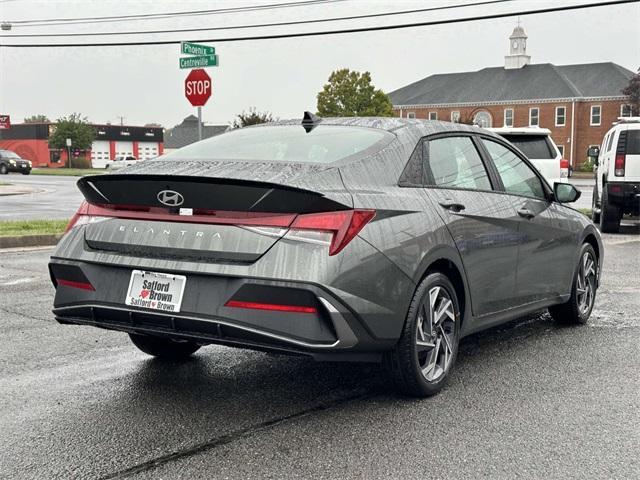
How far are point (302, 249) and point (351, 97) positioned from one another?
68.1 metres

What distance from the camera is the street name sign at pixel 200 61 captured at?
14.9 metres

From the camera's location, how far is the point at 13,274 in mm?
9008

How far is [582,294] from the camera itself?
661 cm

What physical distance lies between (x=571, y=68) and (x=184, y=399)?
75.7 metres

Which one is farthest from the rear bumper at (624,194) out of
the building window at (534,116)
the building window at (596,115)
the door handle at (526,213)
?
the building window at (534,116)

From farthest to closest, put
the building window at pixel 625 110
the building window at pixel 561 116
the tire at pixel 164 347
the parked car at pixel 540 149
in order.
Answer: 1. the building window at pixel 561 116
2. the building window at pixel 625 110
3. the parked car at pixel 540 149
4. the tire at pixel 164 347

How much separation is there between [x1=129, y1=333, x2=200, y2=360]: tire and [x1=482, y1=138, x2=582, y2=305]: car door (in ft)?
7.57

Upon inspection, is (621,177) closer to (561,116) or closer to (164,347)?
(164,347)

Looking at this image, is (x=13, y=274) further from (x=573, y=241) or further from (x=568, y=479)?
(x=568, y=479)

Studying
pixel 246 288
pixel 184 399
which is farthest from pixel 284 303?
pixel 184 399

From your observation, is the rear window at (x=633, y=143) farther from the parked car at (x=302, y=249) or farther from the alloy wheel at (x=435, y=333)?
the alloy wheel at (x=435, y=333)

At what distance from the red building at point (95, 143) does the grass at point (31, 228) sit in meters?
63.8

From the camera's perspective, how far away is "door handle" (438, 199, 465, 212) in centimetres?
467

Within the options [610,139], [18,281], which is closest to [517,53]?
[610,139]
